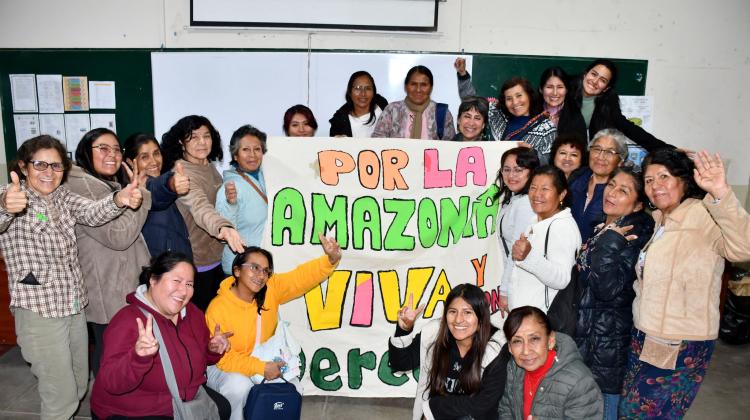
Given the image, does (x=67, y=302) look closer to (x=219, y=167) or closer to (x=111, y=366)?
(x=111, y=366)

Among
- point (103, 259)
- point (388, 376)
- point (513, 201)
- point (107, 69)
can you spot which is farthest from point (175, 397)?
point (107, 69)

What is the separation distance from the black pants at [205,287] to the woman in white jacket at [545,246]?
5.66ft

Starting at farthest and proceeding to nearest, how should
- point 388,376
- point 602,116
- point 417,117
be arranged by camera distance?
point 417,117 < point 602,116 < point 388,376

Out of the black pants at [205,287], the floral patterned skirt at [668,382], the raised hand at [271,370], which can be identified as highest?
the black pants at [205,287]

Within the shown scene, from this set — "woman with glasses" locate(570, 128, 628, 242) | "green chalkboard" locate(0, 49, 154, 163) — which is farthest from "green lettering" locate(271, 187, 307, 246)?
"green chalkboard" locate(0, 49, 154, 163)

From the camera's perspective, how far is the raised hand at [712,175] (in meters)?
2.51

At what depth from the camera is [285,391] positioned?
3.11 m

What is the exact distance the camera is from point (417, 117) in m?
4.42

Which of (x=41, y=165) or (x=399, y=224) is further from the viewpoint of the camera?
(x=399, y=224)

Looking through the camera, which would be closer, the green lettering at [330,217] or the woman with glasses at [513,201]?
the woman with glasses at [513,201]

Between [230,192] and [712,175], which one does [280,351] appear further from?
[712,175]

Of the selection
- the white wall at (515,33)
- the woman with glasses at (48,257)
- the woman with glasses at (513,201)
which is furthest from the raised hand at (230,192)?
the white wall at (515,33)

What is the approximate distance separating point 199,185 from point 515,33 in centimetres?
330

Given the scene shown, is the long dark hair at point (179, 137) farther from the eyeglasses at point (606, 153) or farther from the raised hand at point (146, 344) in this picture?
the eyeglasses at point (606, 153)
